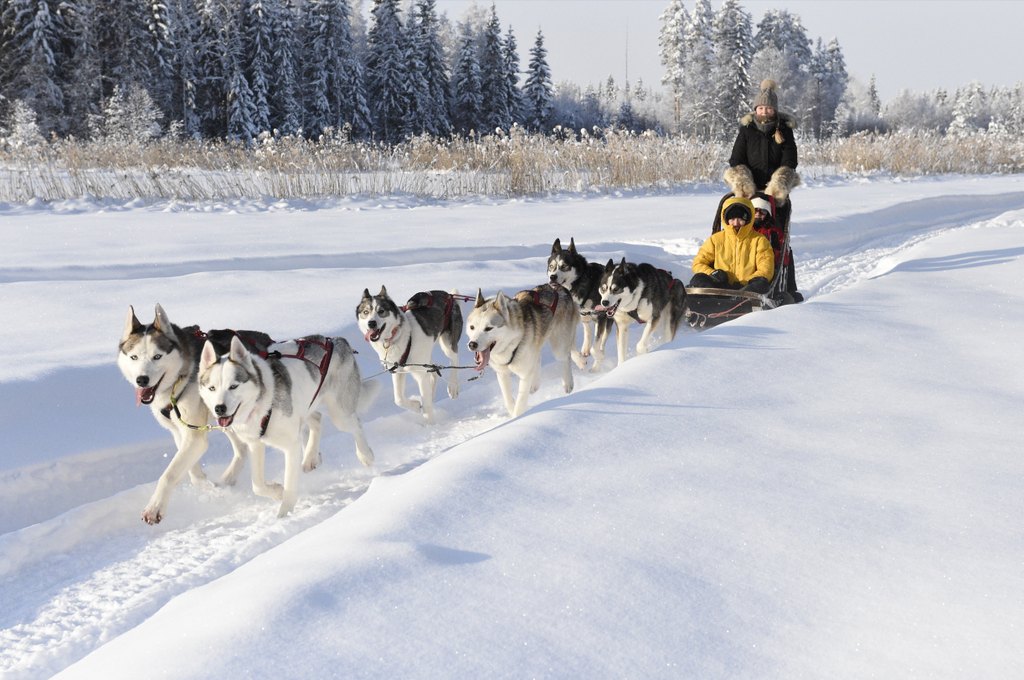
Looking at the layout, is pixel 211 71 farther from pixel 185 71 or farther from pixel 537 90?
pixel 537 90

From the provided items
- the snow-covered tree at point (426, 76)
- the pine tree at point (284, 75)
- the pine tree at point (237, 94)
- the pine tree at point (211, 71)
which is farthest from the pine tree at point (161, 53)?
the snow-covered tree at point (426, 76)

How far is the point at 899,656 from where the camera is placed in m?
1.62

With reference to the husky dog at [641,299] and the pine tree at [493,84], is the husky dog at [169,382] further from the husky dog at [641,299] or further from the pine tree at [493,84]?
the pine tree at [493,84]

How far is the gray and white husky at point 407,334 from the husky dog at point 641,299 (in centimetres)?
104

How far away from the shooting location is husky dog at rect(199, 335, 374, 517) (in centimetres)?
294

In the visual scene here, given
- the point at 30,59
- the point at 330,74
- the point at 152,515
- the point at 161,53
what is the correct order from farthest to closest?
the point at 330,74 < the point at 161,53 < the point at 30,59 < the point at 152,515

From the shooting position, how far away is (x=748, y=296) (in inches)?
211

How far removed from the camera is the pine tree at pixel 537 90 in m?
41.1

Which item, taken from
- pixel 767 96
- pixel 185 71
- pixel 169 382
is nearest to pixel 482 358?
pixel 169 382

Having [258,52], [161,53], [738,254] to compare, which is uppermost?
[258,52]

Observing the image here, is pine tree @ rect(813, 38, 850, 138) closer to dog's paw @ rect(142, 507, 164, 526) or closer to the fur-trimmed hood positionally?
the fur-trimmed hood

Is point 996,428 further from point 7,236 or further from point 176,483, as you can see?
point 7,236

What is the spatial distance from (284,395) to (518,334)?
144 cm

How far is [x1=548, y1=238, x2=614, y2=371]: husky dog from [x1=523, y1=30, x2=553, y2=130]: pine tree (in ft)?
122
